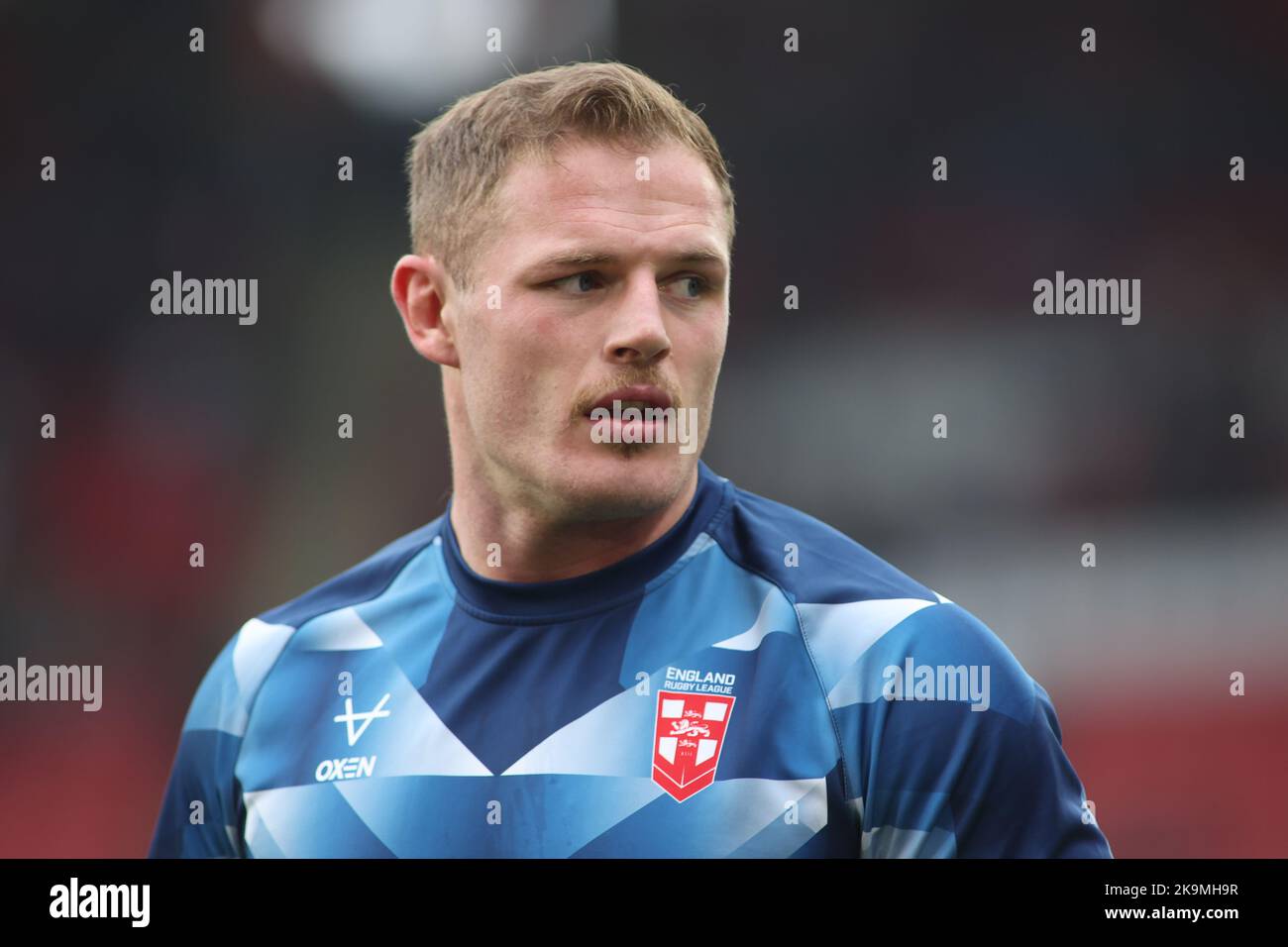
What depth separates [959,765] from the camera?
7.11 feet

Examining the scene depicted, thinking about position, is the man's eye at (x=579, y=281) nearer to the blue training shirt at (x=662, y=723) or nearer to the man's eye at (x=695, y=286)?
the man's eye at (x=695, y=286)

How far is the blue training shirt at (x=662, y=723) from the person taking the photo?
220 cm

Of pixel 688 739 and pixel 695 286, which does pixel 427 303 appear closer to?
pixel 695 286

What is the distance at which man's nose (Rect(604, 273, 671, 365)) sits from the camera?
2.33 metres

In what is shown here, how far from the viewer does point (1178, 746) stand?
6.05 meters

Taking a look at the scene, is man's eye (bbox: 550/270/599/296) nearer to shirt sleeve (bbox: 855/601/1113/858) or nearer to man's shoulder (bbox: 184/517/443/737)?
man's shoulder (bbox: 184/517/443/737)

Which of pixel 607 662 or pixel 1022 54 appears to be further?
pixel 1022 54

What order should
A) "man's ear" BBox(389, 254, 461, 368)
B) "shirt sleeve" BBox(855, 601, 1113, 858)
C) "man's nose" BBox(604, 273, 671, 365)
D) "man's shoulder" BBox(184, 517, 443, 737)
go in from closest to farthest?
1. "shirt sleeve" BBox(855, 601, 1113, 858)
2. "man's nose" BBox(604, 273, 671, 365)
3. "man's ear" BBox(389, 254, 461, 368)
4. "man's shoulder" BBox(184, 517, 443, 737)

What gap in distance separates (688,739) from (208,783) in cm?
115

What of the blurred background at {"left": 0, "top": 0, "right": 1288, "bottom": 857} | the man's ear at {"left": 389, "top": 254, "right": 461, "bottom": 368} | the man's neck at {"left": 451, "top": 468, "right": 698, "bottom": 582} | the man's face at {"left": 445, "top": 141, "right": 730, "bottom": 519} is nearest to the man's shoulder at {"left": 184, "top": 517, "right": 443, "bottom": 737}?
the man's neck at {"left": 451, "top": 468, "right": 698, "bottom": 582}
